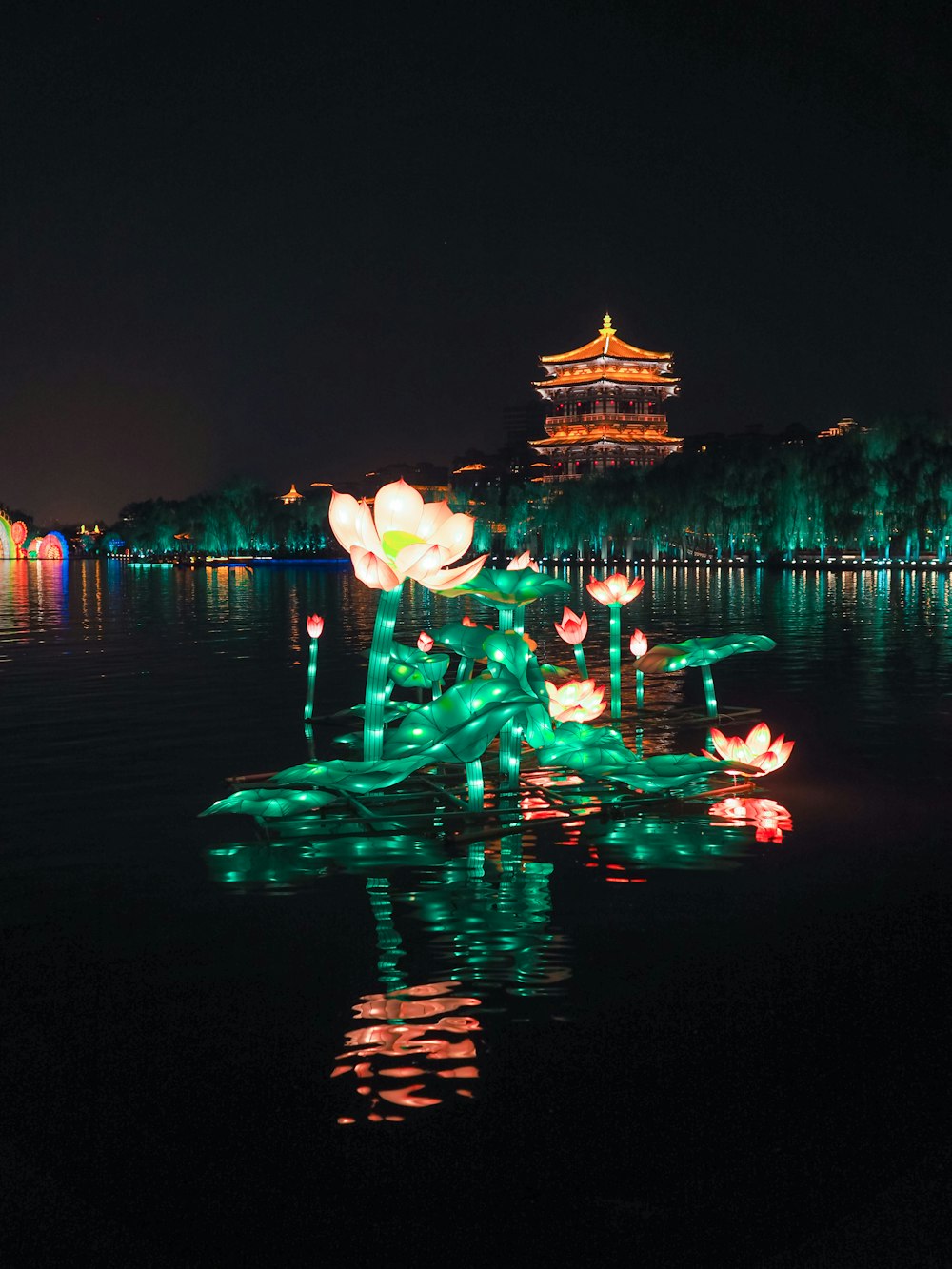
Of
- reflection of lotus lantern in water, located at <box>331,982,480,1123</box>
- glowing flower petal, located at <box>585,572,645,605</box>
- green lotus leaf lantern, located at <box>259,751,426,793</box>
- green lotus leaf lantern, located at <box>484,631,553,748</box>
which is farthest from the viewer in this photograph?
glowing flower petal, located at <box>585,572,645,605</box>

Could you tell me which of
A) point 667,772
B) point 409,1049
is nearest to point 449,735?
point 667,772

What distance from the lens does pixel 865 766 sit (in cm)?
789

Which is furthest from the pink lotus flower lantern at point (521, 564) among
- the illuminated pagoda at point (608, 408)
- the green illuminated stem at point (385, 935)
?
the illuminated pagoda at point (608, 408)

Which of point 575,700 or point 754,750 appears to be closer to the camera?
point 754,750

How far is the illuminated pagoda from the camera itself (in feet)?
246

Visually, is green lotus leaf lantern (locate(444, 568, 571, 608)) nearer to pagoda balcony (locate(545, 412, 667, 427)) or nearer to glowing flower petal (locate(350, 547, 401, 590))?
glowing flower petal (locate(350, 547, 401, 590))

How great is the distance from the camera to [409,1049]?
137 inches

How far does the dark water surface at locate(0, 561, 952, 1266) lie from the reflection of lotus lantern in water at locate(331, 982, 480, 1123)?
0.5 inches

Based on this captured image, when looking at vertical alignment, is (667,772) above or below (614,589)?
below

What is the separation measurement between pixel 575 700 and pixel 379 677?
7.60 feet

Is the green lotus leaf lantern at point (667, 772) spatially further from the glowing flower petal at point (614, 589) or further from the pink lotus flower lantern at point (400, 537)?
the glowing flower petal at point (614, 589)

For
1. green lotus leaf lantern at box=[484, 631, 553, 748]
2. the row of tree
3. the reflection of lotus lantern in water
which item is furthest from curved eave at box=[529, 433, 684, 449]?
the reflection of lotus lantern in water

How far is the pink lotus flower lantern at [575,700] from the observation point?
8016mm

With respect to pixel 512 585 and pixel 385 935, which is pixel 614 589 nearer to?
pixel 512 585
